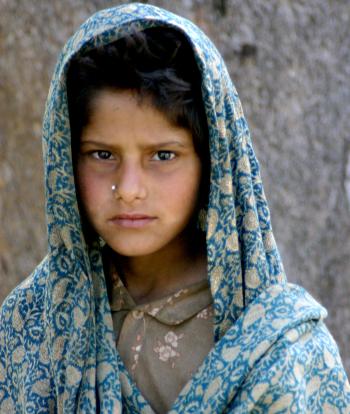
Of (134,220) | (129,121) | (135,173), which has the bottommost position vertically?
(134,220)

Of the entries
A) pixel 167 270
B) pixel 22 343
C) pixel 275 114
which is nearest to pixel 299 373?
pixel 167 270

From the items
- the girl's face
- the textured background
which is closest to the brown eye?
the girl's face

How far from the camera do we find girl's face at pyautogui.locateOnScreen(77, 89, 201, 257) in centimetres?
229

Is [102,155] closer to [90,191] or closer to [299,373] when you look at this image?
[90,191]

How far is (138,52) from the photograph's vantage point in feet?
7.60

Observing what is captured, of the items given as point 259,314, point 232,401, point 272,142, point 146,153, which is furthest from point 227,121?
point 272,142

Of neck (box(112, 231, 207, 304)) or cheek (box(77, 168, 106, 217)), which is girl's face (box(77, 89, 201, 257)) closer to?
cheek (box(77, 168, 106, 217))

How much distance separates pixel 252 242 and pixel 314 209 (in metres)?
2.17

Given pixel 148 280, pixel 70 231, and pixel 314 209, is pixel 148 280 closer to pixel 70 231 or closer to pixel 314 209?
pixel 70 231

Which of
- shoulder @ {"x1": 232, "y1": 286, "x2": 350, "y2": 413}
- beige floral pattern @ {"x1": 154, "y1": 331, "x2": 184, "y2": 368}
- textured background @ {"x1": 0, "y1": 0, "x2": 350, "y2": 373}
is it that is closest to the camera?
shoulder @ {"x1": 232, "y1": 286, "x2": 350, "y2": 413}

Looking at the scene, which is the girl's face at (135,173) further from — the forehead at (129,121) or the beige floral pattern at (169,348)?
the beige floral pattern at (169,348)

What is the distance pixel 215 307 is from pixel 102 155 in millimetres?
408

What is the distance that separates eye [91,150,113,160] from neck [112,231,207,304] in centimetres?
29

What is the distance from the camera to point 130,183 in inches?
89.4
